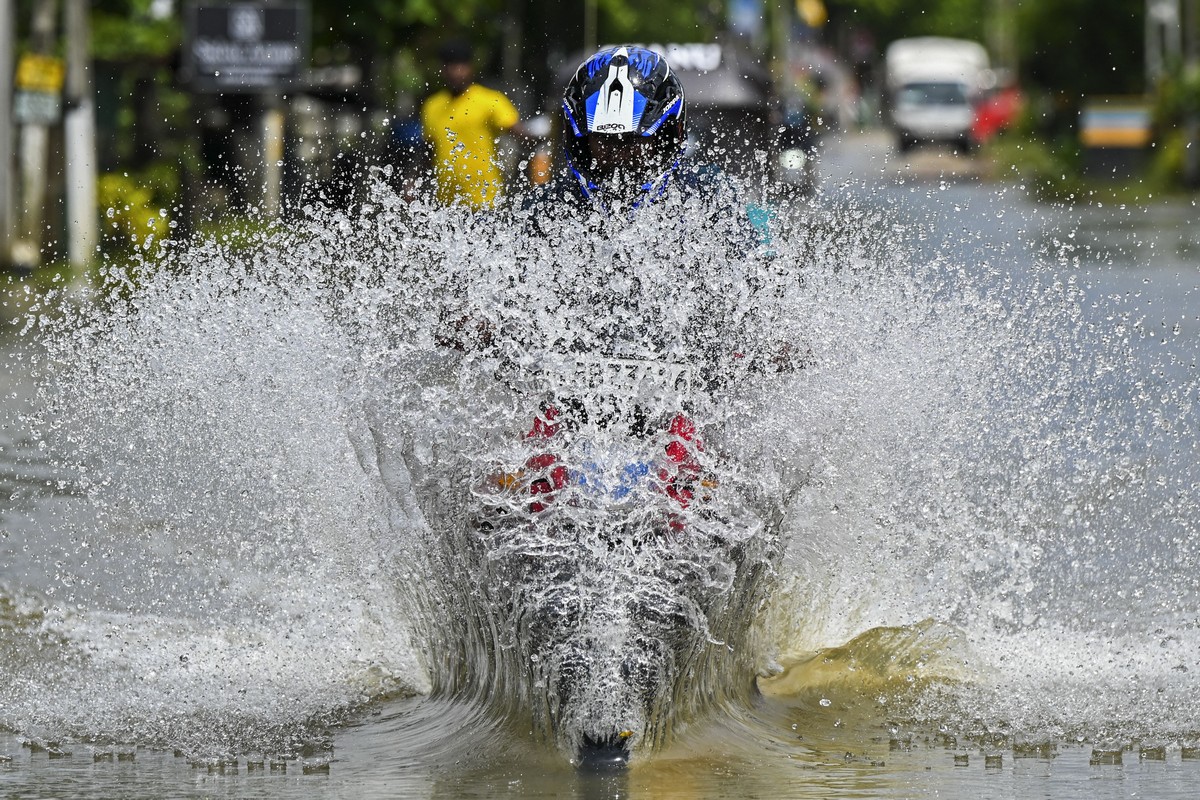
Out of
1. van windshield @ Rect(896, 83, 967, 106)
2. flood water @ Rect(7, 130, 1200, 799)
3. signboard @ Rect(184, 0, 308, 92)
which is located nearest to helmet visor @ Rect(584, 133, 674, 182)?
flood water @ Rect(7, 130, 1200, 799)

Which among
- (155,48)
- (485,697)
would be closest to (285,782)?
(485,697)

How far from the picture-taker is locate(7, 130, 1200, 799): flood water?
4.93 m

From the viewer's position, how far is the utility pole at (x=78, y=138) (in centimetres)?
1822

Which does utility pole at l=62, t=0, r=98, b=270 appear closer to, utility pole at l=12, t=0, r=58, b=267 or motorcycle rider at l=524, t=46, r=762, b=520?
utility pole at l=12, t=0, r=58, b=267

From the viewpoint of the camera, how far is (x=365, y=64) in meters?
29.7

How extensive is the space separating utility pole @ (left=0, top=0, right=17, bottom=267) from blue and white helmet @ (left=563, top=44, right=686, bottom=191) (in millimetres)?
12984

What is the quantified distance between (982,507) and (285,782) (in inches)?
144

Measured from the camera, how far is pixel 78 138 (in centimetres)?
1841

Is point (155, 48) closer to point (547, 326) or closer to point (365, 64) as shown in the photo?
point (365, 64)

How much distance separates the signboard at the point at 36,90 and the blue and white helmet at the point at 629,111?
13462mm

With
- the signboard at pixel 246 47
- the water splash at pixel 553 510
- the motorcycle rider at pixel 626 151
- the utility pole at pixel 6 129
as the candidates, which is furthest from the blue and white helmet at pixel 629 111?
the signboard at pixel 246 47

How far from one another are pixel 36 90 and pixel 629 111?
45.0ft

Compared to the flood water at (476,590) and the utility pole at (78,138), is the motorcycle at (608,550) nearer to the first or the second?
the flood water at (476,590)

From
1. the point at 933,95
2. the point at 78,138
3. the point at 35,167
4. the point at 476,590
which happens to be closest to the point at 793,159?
the point at 476,590
